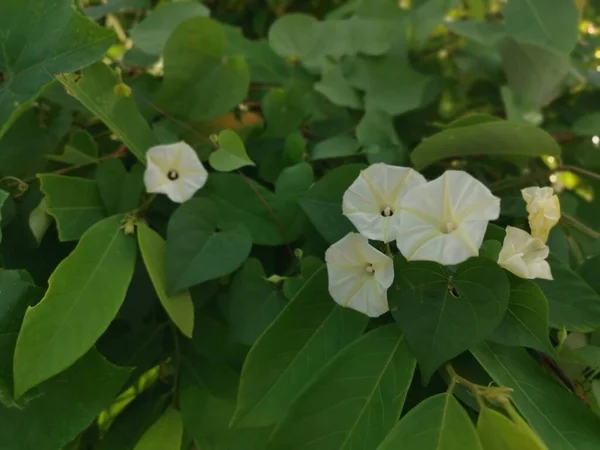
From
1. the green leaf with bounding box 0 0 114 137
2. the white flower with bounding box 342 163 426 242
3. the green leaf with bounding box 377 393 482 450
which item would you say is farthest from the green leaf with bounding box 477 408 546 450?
the green leaf with bounding box 0 0 114 137

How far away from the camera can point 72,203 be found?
1.33 ft

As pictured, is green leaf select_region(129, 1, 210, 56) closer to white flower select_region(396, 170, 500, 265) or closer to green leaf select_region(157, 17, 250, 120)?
green leaf select_region(157, 17, 250, 120)

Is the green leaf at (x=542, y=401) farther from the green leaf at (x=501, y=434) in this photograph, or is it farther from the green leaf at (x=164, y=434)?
the green leaf at (x=164, y=434)

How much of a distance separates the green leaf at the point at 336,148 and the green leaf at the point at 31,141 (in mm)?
192

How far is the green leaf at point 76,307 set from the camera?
0.33 metres

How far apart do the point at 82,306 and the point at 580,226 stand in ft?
1.18

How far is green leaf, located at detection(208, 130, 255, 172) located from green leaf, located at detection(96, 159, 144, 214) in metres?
0.06

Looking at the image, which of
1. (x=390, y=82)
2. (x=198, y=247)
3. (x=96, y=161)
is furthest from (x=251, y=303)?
(x=390, y=82)

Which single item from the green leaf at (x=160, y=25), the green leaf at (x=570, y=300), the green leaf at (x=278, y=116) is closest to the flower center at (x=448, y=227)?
the green leaf at (x=570, y=300)

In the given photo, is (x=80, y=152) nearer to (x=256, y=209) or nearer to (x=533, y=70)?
(x=256, y=209)

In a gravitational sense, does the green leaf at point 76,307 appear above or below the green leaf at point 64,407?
above

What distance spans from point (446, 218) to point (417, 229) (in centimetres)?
2

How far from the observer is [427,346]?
0.33 metres

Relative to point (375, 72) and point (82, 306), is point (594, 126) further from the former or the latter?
point (82, 306)
